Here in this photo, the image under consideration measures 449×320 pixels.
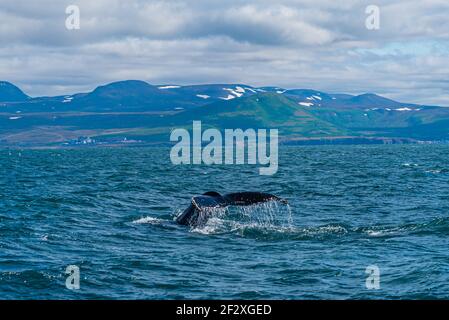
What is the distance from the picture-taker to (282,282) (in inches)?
661

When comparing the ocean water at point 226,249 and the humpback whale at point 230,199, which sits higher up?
the humpback whale at point 230,199

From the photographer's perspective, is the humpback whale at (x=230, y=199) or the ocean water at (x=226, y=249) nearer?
the ocean water at (x=226, y=249)

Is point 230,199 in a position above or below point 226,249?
above

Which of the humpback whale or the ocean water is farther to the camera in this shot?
the humpback whale

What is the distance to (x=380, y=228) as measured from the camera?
84.7ft

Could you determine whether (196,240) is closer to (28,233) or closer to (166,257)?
(166,257)

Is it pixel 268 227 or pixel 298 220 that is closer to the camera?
pixel 268 227

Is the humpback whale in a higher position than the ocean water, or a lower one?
higher

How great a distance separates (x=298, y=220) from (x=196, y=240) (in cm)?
701

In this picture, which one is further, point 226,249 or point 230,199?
point 230,199
